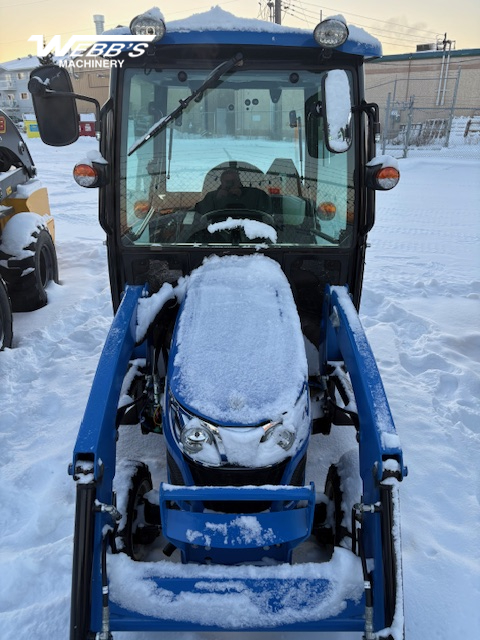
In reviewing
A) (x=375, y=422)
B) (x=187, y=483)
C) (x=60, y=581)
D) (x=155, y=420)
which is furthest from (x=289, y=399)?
(x=60, y=581)

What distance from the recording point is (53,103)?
2369mm

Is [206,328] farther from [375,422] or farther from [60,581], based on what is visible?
[60,581]

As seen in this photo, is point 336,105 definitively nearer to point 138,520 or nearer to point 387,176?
point 387,176

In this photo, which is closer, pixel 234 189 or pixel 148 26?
pixel 148 26

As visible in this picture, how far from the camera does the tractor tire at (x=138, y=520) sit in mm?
2115

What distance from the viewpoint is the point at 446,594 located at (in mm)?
2232

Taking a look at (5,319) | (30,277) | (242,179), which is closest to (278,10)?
(30,277)

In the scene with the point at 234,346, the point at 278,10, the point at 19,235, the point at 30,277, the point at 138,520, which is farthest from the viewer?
the point at 278,10

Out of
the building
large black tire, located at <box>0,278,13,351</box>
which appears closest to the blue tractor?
large black tire, located at <box>0,278,13,351</box>

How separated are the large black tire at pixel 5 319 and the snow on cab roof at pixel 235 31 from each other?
102 inches

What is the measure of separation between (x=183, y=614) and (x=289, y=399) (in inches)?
30.8

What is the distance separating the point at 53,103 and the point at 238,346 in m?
1.42

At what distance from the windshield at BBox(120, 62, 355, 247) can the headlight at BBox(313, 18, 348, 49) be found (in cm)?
35

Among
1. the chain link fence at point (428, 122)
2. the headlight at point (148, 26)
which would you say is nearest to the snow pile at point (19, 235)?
the headlight at point (148, 26)
